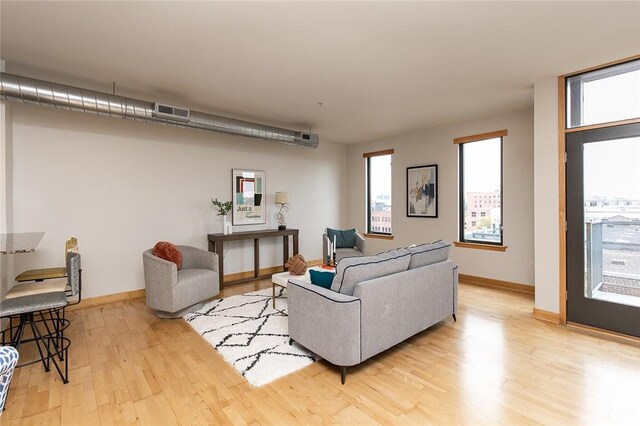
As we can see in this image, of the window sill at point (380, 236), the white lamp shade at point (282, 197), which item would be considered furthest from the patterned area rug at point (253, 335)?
the window sill at point (380, 236)

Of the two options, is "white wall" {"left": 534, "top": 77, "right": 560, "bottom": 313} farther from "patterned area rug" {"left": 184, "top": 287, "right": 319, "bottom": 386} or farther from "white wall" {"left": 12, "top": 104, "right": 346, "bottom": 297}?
"white wall" {"left": 12, "top": 104, "right": 346, "bottom": 297}

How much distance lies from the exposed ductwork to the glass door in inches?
160

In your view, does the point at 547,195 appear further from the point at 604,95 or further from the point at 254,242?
the point at 254,242

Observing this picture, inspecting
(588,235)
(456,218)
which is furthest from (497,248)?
(588,235)

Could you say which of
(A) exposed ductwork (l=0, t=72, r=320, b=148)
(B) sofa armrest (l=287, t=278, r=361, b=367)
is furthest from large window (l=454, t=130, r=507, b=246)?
(B) sofa armrest (l=287, t=278, r=361, b=367)

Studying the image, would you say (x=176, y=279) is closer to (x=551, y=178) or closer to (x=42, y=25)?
(x=42, y=25)

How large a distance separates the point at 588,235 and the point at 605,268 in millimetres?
357

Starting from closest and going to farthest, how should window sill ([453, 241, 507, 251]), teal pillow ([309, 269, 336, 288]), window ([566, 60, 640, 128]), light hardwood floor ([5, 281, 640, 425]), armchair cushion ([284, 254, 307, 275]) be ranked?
light hardwood floor ([5, 281, 640, 425])
teal pillow ([309, 269, 336, 288])
window ([566, 60, 640, 128])
armchair cushion ([284, 254, 307, 275])
window sill ([453, 241, 507, 251])

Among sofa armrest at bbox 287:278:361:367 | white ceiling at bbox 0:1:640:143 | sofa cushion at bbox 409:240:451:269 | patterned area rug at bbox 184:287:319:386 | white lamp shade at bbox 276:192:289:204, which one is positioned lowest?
patterned area rug at bbox 184:287:319:386

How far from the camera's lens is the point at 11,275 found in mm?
3504

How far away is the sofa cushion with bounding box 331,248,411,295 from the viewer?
7.84ft

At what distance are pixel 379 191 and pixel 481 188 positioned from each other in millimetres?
2125

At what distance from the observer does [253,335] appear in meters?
3.06

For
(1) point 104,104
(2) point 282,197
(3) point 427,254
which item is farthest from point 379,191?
(1) point 104,104
